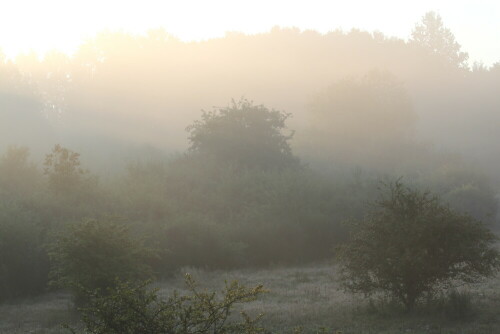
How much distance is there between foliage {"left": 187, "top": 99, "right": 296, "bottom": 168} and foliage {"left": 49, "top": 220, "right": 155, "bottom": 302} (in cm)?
Result: 2945

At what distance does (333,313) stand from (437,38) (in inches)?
4008

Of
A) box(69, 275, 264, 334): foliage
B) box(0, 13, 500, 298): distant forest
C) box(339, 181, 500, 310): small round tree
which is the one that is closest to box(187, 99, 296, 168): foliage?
box(0, 13, 500, 298): distant forest

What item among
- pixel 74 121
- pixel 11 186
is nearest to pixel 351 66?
pixel 74 121

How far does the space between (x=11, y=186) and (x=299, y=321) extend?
29.2 meters

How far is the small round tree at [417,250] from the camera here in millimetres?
17766

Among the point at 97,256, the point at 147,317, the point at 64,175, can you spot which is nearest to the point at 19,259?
the point at 64,175

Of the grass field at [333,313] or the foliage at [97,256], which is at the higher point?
the foliage at [97,256]

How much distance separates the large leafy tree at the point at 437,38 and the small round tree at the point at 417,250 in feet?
319

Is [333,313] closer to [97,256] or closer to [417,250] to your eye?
[417,250]

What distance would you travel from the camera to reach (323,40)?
106562 millimetres

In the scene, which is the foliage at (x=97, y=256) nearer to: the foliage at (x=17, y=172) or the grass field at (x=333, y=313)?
the grass field at (x=333, y=313)

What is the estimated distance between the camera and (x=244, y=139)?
53.2m

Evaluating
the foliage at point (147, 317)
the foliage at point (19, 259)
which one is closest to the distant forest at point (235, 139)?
the foliage at point (19, 259)

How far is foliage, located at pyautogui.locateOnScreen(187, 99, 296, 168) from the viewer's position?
5281 centimetres
